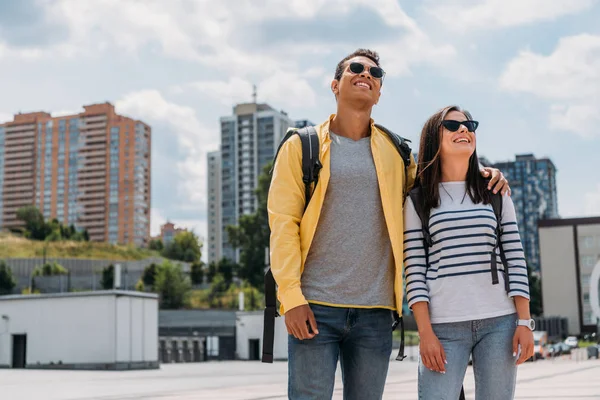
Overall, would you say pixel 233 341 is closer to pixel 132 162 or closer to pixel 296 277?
pixel 296 277

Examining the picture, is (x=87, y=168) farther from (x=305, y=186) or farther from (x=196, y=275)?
(x=305, y=186)

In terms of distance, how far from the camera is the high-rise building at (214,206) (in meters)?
141

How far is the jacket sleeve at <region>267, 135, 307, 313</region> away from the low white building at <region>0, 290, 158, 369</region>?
29.4 metres

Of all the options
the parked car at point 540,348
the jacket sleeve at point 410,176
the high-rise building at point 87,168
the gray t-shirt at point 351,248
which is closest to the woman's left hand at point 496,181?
the jacket sleeve at point 410,176

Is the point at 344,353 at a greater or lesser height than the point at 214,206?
lesser

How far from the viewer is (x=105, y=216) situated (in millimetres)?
138375

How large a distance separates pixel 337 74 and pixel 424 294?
3.69ft

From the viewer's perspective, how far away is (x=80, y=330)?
32156 mm

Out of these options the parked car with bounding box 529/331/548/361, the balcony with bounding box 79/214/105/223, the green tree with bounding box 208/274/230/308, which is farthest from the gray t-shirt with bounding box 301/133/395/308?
the balcony with bounding box 79/214/105/223

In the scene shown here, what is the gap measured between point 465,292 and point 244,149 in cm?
12833

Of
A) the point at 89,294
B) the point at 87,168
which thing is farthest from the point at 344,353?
the point at 87,168

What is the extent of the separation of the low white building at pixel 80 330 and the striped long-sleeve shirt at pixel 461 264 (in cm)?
2942

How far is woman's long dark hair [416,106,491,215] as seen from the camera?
3.62m

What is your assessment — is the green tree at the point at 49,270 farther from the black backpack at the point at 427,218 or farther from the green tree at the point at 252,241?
the black backpack at the point at 427,218
